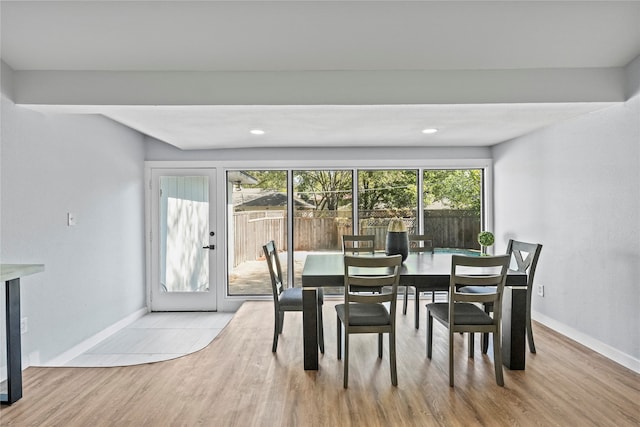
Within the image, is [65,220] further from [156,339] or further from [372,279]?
[372,279]

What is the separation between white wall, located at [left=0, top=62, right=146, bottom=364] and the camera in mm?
2877

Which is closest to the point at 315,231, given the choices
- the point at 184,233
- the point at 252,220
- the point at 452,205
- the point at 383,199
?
the point at 252,220

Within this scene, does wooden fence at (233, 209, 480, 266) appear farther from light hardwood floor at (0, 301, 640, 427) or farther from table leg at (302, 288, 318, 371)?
table leg at (302, 288, 318, 371)

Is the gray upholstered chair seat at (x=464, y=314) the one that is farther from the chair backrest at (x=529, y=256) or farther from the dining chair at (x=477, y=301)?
the chair backrest at (x=529, y=256)

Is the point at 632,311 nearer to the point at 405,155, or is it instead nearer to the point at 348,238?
the point at 348,238

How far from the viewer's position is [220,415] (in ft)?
7.48

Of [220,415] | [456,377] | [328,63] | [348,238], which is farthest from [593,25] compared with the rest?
[220,415]

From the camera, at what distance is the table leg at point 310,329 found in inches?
114

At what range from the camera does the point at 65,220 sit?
3404 mm

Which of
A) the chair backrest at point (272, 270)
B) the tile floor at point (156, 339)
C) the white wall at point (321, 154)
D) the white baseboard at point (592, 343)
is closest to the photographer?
the white baseboard at point (592, 343)

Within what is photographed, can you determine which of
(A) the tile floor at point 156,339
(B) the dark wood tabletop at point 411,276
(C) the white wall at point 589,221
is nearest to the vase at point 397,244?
(B) the dark wood tabletop at point 411,276

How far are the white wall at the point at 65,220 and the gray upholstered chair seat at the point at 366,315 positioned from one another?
2.47 m

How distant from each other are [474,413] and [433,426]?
0.32 metres

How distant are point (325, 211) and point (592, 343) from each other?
3.22 m
